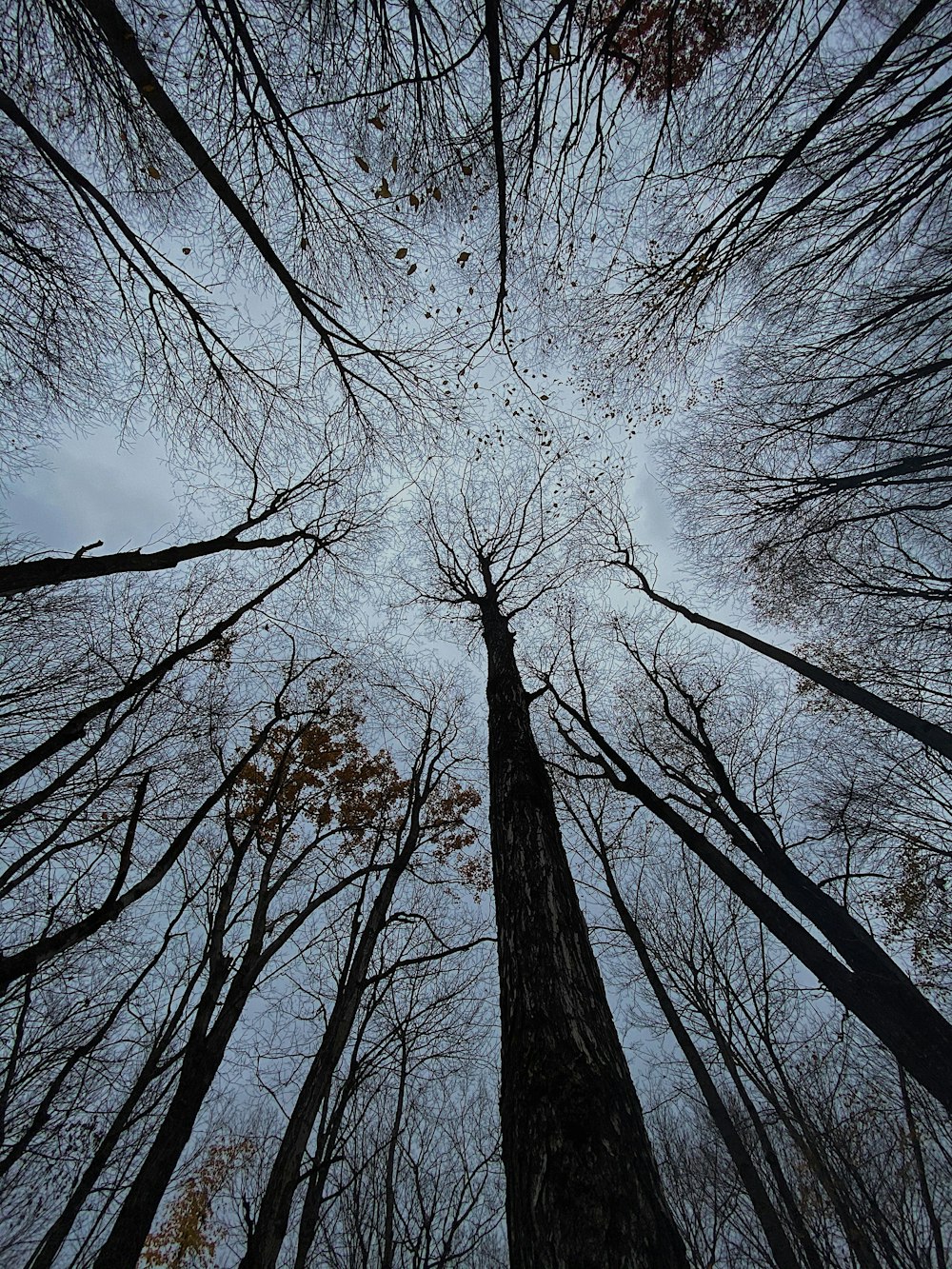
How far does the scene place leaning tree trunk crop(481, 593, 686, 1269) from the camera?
1.42m

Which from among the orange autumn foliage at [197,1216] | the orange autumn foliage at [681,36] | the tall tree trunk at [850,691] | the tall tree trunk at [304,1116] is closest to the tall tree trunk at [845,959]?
the tall tree trunk at [850,691]

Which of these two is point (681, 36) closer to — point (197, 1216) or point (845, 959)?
point (845, 959)

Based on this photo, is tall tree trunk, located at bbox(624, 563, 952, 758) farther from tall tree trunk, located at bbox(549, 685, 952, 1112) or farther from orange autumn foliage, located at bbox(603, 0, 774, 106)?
orange autumn foliage, located at bbox(603, 0, 774, 106)

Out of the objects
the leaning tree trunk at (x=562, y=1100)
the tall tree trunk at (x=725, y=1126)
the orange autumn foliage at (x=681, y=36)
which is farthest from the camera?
the tall tree trunk at (x=725, y=1126)

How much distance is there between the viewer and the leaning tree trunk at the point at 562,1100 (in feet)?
4.65

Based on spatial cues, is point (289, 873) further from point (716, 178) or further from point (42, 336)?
point (716, 178)

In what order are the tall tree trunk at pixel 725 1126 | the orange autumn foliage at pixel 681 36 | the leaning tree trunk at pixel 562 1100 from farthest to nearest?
the tall tree trunk at pixel 725 1126 → the orange autumn foliage at pixel 681 36 → the leaning tree trunk at pixel 562 1100

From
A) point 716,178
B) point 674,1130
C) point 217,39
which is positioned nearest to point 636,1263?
point 217,39

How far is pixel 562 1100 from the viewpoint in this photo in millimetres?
1739

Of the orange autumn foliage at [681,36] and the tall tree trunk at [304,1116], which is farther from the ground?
the orange autumn foliage at [681,36]

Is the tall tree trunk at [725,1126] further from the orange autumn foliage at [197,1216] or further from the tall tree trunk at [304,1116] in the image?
the orange autumn foliage at [197,1216]

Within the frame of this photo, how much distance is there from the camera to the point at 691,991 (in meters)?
8.88

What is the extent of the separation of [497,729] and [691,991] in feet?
27.4

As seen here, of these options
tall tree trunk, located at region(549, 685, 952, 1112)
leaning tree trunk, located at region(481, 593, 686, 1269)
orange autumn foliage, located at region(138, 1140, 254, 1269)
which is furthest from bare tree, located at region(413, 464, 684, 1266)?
orange autumn foliage, located at region(138, 1140, 254, 1269)
